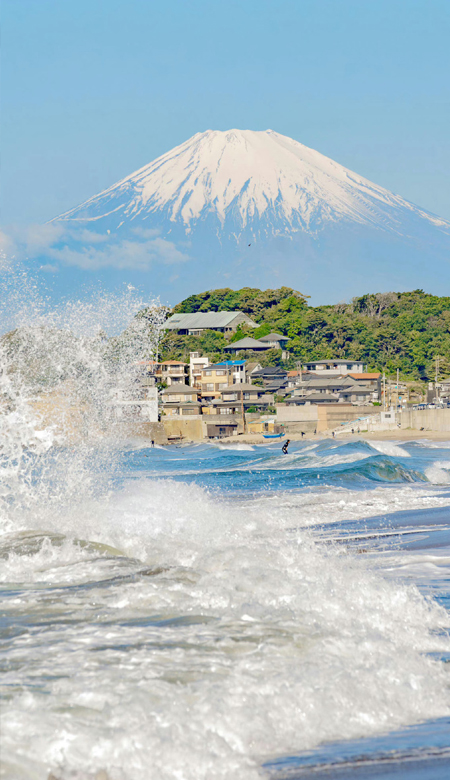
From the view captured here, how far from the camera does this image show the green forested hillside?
269 feet

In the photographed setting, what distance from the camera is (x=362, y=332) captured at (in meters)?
84.2

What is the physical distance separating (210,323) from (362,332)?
66.4 ft

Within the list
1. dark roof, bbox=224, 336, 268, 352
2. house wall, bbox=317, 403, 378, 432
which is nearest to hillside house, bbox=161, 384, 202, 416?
dark roof, bbox=224, 336, 268, 352

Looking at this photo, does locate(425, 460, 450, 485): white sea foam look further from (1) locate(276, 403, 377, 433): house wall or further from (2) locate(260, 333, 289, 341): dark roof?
(2) locate(260, 333, 289, 341): dark roof

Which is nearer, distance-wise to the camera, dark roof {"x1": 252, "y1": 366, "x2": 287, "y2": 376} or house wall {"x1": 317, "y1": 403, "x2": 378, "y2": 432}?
house wall {"x1": 317, "y1": 403, "x2": 378, "y2": 432}

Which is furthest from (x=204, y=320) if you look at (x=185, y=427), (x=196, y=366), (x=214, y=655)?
(x=214, y=655)

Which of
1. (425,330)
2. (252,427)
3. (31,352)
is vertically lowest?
(252,427)

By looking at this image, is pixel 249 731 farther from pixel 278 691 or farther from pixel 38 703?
pixel 38 703

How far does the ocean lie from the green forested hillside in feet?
237

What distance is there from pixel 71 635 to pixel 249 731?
171 cm

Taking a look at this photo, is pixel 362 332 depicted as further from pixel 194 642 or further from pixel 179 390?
pixel 194 642

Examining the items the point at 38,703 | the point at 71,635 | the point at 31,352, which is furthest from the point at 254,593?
the point at 31,352

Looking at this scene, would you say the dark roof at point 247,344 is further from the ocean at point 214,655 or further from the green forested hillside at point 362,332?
the ocean at point 214,655

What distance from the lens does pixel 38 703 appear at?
3.59m
